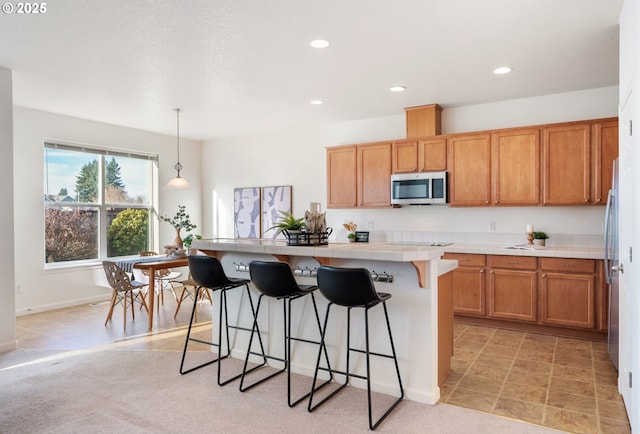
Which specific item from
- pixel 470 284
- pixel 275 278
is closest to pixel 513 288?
pixel 470 284

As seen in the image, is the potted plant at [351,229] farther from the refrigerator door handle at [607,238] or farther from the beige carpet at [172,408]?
the refrigerator door handle at [607,238]

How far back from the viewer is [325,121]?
Answer: 636 centimetres

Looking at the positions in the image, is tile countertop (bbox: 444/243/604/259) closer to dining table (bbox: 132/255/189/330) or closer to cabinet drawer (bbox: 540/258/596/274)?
cabinet drawer (bbox: 540/258/596/274)

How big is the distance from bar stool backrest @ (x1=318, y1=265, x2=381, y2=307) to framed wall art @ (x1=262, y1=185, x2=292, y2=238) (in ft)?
14.0

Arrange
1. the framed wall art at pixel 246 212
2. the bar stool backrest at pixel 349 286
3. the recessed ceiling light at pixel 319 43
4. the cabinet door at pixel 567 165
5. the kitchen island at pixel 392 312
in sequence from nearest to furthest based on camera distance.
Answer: the bar stool backrest at pixel 349 286, the kitchen island at pixel 392 312, the recessed ceiling light at pixel 319 43, the cabinet door at pixel 567 165, the framed wall art at pixel 246 212

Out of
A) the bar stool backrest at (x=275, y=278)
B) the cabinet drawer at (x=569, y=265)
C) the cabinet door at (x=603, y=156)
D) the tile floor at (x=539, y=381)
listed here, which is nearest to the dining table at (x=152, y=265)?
the bar stool backrest at (x=275, y=278)

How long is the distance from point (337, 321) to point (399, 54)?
7.62 ft

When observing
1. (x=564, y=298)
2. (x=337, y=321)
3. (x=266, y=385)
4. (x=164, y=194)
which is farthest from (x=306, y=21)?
(x=164, y=194)

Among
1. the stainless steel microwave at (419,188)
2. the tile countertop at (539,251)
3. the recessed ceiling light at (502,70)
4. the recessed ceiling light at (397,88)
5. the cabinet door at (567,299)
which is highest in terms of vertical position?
the recessed ceiling light at (397,88)

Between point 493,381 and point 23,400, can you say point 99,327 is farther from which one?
point 493,381

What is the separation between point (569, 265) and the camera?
432 cm

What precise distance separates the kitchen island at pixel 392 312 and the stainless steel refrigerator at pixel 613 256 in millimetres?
1247

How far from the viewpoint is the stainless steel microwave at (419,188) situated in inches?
206

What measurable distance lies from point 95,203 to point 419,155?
477 centimetres
